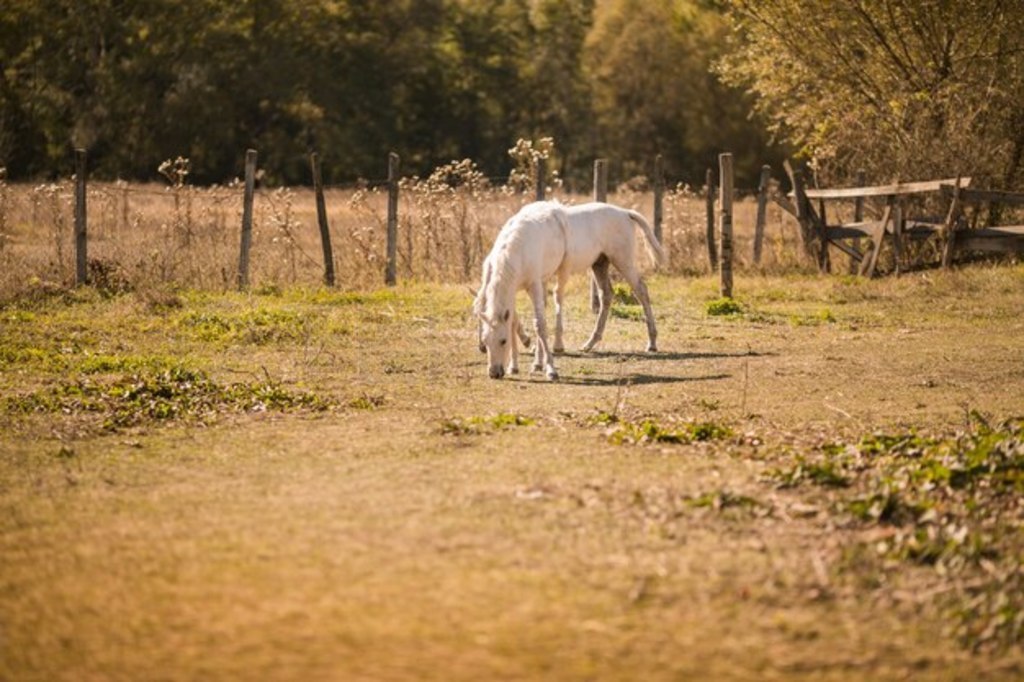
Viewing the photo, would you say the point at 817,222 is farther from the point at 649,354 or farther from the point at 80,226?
the point at 80,226

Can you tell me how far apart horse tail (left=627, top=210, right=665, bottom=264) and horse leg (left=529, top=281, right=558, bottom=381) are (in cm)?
210

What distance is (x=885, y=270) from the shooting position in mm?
23797

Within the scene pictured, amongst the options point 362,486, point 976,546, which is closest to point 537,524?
point 362,486

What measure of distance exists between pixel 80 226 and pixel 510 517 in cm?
1362

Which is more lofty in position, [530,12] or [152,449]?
[530,12]

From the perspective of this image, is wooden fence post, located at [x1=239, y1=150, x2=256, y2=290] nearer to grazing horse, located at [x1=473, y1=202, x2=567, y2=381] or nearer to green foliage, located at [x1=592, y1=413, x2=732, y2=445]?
grazing horse, located at [x1=473, y1=202, x2=567, y2=381]

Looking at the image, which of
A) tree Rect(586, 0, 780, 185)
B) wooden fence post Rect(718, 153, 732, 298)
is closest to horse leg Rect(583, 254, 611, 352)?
wooden fence post Rect(718, 153, 732, 298)

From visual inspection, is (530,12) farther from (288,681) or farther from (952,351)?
(288,681)

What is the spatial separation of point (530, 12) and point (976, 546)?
50.1 m

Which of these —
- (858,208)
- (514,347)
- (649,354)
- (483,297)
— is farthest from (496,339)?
(858,208)

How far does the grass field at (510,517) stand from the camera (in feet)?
20.0

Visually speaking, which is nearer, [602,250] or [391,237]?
[602,250]

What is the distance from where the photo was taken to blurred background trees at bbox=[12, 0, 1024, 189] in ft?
151

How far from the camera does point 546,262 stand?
14.6m
